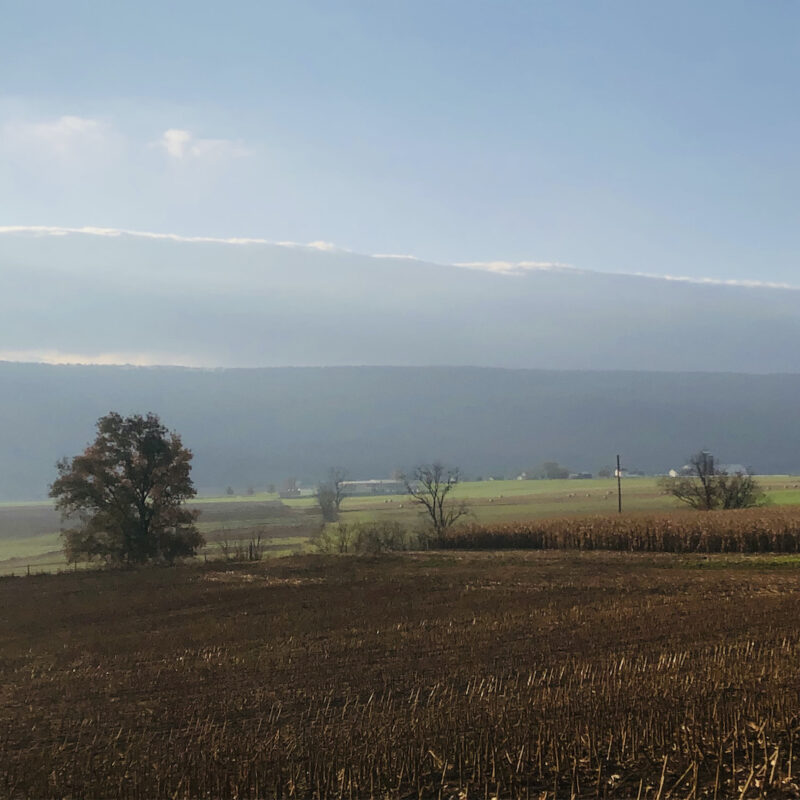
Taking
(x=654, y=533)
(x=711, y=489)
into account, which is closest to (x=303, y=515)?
(x=711, y=489)

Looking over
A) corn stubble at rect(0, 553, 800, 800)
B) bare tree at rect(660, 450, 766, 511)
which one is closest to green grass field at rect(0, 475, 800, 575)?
bare tree at rect(660, 450, 766, 511)

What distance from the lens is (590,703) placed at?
1383 cm

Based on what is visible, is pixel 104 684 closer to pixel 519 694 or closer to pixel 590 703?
pixel 519 694

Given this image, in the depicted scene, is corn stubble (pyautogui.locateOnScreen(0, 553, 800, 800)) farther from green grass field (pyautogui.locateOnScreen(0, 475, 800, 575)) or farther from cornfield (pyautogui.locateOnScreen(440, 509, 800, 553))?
Answer: green grass field (pyautogui.locateOnScreen(0, 475, 800, 575))

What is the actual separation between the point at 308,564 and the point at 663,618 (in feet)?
94.1

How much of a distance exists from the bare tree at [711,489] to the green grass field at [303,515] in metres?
4.33

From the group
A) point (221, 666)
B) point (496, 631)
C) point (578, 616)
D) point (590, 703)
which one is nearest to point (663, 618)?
point (578, 616)

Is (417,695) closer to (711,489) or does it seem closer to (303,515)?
(711,489)

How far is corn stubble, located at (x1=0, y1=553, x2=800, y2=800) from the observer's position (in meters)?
10.7

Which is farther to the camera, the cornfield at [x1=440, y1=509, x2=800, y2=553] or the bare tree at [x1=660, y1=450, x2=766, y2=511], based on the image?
the bare tree at [x1=660, y1=450, x2=766, y2=511]

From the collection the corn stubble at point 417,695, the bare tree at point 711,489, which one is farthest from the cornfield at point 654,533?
the corn stubble at point 417,695

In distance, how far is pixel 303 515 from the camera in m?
119

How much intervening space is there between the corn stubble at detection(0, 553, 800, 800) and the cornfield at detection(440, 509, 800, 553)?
16.9 metres

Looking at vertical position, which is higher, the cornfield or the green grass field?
the cornfield
